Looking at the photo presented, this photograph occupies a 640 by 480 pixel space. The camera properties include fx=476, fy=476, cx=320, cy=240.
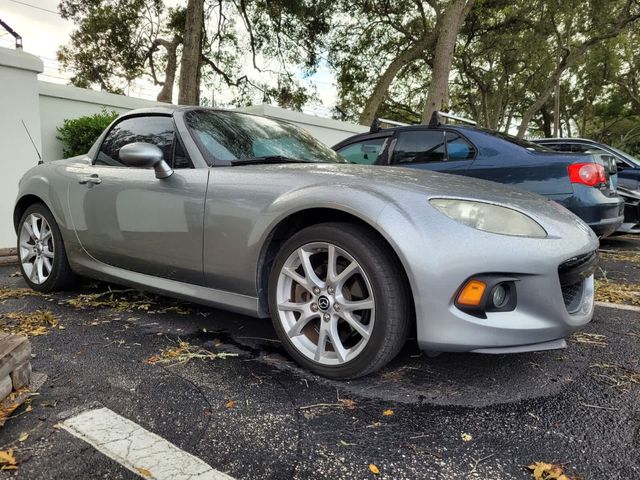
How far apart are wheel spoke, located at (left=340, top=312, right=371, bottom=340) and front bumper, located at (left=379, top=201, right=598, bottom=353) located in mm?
240

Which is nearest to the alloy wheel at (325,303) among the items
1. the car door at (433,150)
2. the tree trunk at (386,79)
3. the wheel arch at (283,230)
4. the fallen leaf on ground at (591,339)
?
the wheel arch at (283,230)

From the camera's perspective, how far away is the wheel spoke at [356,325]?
2.16 meters

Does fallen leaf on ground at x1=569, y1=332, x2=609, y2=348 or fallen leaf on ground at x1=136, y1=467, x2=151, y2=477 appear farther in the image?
fallen leaf on ground at x1=569, y1=332, x2=609, y2=348

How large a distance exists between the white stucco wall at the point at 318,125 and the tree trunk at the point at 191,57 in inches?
62.6

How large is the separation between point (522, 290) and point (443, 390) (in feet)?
1.95

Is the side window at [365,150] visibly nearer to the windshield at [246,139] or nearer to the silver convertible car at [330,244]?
the windshield at [246,139]

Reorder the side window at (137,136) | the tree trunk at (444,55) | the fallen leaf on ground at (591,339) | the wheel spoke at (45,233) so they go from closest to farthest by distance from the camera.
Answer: the fallen leaf on ground at (591,339)
the side window at (137,136)
the wheel spoke at (45,233)
the tree trunk at (444,55)

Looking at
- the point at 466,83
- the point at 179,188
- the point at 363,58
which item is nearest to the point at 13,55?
the point at 179,188

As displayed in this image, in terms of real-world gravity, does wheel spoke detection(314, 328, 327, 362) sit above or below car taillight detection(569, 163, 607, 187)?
below

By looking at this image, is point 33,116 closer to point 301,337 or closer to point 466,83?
point 301,337

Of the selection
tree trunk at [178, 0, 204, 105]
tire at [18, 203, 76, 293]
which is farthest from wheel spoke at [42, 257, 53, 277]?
tree trunk at [178, 0, 204, 105]

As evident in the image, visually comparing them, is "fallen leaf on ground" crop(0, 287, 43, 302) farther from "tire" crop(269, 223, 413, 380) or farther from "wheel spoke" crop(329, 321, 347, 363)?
"wheel spoke" crop(329, 321, 347, 363)

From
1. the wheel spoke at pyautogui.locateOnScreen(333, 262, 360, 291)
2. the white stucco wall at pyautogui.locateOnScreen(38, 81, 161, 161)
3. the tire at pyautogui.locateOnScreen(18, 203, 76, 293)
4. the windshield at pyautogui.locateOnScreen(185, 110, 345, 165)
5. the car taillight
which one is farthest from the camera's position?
the white stucco wall at pyautogui.locateOnScreen(38, 81, 161, 161)

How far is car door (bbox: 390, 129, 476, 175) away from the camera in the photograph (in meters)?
4.89
